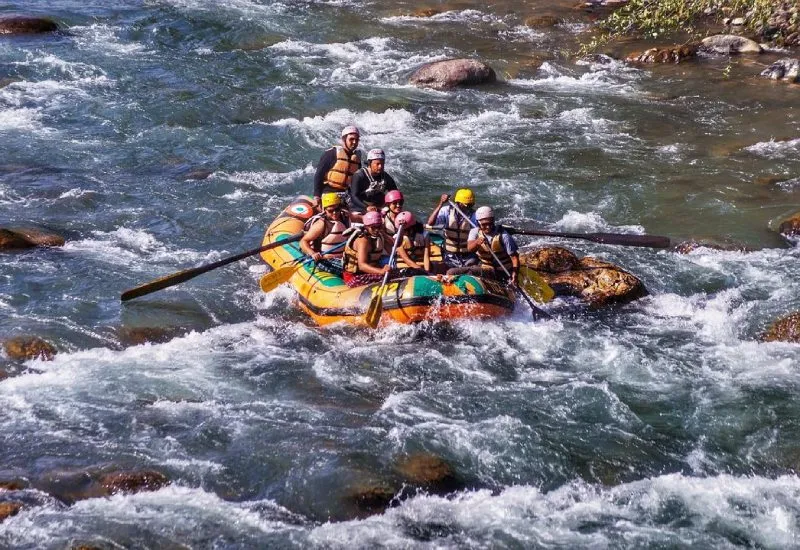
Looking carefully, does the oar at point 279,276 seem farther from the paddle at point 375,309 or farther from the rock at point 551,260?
the rock at point 551,260

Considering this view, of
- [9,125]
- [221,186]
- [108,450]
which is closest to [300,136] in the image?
[221,186]

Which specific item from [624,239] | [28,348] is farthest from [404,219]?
[28,348]

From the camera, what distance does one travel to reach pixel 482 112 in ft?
57.5

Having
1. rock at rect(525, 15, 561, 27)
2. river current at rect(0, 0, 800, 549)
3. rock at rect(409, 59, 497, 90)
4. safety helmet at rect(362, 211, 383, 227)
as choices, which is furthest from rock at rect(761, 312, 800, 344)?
rock at rect(525, 15, 561, 27)

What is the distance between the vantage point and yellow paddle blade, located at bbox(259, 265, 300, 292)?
11102 mm

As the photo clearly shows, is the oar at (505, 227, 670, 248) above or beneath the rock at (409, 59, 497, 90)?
beneath

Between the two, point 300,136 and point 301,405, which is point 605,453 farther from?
point 300,136

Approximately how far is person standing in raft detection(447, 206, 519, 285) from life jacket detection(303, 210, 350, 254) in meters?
1.56

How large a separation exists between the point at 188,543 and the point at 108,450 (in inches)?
55.9

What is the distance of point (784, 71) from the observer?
18.6 meters

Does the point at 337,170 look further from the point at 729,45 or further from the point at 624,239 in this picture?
the point at 729,45

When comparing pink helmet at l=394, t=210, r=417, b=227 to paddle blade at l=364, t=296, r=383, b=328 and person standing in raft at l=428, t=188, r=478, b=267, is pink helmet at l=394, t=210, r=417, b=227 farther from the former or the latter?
paddle blade at l=364, t=296, r=383, b=328

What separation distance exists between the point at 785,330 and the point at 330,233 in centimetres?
495

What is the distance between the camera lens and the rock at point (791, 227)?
12.7 metres
